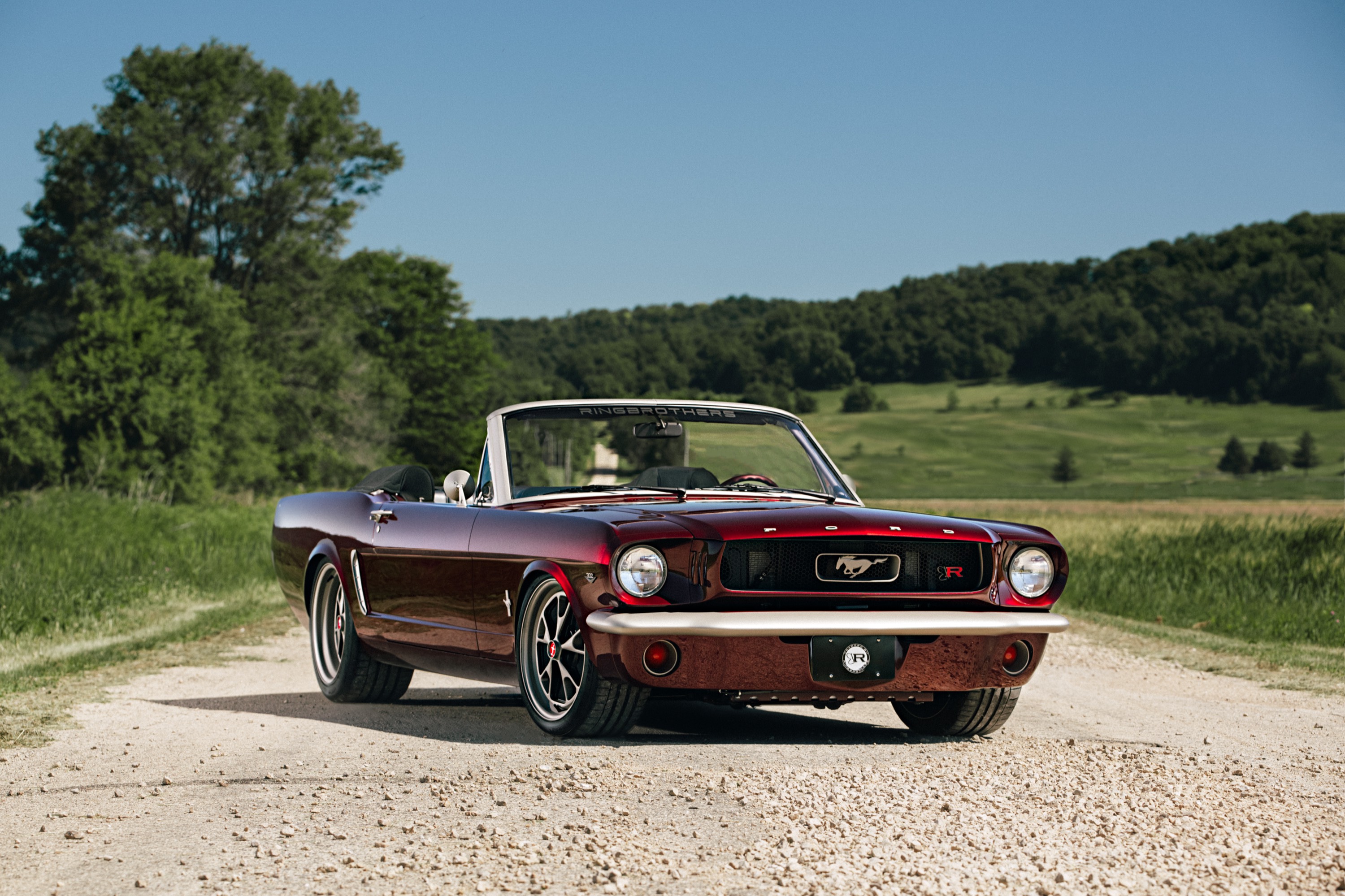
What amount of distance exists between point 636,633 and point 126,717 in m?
3.40

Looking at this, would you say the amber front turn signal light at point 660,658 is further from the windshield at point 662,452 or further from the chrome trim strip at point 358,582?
the chrome trim strip at point 358,582

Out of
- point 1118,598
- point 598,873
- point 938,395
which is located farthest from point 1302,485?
point 598,873

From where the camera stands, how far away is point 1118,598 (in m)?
18.3

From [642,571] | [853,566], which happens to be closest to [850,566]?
[853,566]

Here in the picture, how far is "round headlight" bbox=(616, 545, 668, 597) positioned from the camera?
6180 millimetres

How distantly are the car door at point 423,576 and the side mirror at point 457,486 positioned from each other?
96 millimetres

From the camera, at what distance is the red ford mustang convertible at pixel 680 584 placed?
6199mm

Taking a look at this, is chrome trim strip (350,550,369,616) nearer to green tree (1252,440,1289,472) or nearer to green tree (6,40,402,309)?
green tree (6,40,402,309)

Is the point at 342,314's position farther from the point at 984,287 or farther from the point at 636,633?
the point at 984,287

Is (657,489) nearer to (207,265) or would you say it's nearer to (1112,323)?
(207,265)

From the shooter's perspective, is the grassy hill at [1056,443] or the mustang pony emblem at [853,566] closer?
the mustang pony emblem at [853,566]

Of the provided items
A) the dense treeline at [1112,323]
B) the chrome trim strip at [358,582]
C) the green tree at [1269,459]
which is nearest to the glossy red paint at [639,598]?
the chrome trim strip at [358,582]

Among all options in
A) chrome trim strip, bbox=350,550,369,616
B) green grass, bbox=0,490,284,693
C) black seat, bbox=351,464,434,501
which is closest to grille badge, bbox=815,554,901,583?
black seat, bbox=351,464,434,501

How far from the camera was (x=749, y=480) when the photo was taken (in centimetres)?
805
